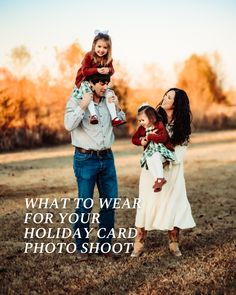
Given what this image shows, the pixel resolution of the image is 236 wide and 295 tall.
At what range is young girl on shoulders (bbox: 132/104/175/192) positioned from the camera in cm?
470

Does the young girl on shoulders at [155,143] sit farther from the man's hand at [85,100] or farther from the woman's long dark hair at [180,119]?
the man's hand at [85,100]

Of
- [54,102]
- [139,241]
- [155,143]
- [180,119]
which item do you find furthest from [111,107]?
[54,102]

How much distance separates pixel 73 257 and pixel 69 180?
7349 millimetres

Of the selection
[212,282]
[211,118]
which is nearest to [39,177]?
[212,282]

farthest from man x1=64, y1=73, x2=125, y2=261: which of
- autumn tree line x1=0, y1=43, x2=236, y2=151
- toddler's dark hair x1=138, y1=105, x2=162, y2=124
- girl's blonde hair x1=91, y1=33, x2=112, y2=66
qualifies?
autumn tree line x1=0, y1=43, x2=236, y2=151

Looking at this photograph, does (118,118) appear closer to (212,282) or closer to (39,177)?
(212,282)

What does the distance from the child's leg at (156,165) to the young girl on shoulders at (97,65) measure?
0.48m

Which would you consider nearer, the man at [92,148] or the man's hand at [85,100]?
the man's hand at [85,100]

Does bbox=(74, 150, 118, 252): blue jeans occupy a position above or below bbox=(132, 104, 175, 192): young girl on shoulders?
below

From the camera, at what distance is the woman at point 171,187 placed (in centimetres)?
492

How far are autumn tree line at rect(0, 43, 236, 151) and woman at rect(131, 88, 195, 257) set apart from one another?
1559cm

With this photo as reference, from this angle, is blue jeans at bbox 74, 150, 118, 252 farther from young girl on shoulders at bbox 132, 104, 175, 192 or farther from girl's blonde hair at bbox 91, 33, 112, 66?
girl's blonde hair at bbox 91, 33, 112, 66

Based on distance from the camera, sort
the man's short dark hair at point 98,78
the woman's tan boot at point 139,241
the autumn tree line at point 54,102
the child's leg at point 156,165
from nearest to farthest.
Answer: the child's leg at point 156,165, the man's short dark hair at point 98,78, the woman's tan boot at point 139,241, the autumn tree line at point 54,102

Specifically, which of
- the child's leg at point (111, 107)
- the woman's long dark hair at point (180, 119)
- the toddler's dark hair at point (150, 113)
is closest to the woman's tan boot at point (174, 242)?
the woman's long dark hair at point (180, 119)
